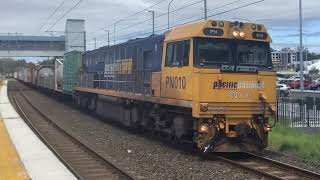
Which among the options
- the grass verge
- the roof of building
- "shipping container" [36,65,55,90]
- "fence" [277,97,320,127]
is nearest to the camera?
the grass verge

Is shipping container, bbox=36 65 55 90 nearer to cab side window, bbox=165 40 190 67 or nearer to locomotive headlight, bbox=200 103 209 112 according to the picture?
cab side window, bbox=165 40 190 67

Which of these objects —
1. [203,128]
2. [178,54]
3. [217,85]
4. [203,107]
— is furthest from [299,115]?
[203,107]

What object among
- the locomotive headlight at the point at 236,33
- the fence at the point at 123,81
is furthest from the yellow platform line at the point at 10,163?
the locomotive headlight at the point at 236,33

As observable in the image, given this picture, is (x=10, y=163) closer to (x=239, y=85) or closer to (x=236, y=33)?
(x=239, y=85)

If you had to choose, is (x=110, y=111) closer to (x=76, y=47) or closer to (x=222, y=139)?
(x=222, y=139)

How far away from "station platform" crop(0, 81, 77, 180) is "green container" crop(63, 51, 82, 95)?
11391 millimetres

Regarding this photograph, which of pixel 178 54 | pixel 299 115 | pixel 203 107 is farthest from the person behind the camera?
pixel 299 115

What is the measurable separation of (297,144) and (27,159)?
24.7 feet

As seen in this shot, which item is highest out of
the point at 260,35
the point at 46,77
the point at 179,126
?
the point at 260,35

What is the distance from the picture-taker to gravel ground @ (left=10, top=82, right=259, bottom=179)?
38.7 feet

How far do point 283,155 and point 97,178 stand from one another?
18.3 ft

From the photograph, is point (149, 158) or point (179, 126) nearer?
point (149, 158)

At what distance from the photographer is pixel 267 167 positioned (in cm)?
1267

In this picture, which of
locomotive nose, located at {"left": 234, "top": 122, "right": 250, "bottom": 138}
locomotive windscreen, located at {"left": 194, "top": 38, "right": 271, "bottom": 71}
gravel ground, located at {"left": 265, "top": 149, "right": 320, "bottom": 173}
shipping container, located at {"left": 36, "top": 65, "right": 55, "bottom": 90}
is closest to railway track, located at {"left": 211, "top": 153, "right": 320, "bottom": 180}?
gravel ground, located at {"left": 265, "top": 149, "right": 320, "bottom": 173}
